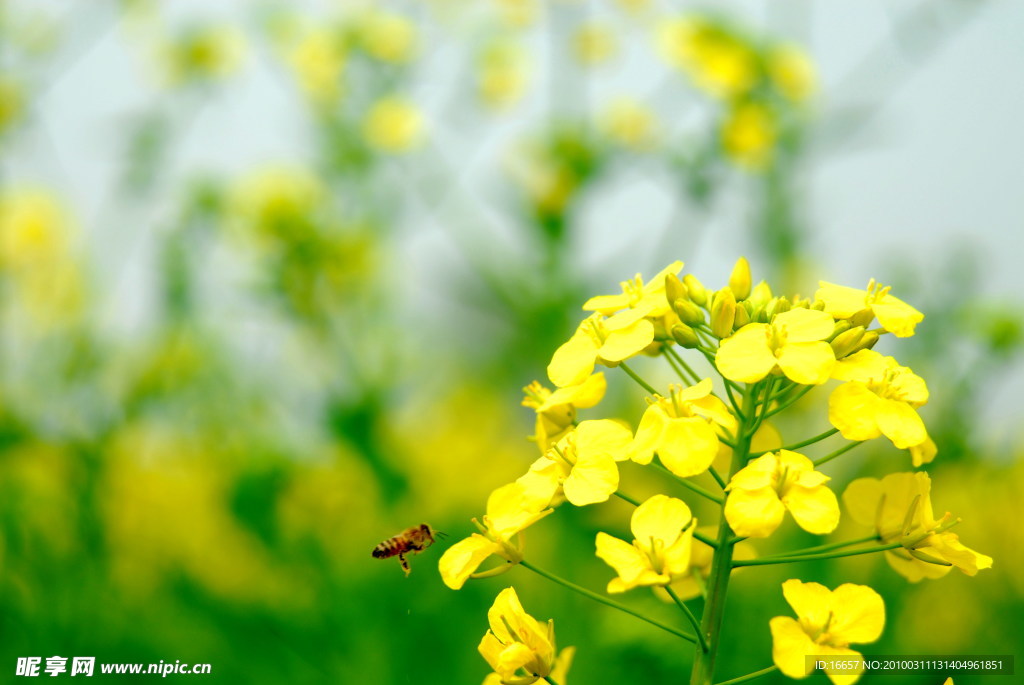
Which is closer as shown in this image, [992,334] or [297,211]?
[992,334]

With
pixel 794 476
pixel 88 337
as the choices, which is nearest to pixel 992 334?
pixel 794 476

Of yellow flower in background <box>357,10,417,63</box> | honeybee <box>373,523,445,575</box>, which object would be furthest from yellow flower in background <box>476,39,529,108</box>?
honeybee <box>373,523,445,575</box>

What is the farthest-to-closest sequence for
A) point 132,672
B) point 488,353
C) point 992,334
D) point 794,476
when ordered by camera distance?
point 488,353
point 992,334
point 132,672
point 794,476

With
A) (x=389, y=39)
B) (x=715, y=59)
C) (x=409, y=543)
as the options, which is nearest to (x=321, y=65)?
(x=389, y=39)

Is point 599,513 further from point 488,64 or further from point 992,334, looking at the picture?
point 488,64

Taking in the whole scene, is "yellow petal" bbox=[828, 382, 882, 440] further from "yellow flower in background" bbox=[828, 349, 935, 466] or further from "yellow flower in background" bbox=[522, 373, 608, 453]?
"yellow flower in background" bbox=[522, 373, 608, 453]

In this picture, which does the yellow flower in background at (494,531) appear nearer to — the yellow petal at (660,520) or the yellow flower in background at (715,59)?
the yellow petal at (660,520)
